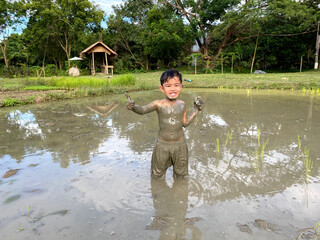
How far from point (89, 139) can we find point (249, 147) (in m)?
2.38

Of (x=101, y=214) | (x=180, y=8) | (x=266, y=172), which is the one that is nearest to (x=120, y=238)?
(x=101, y=214)

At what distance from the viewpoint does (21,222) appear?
5.71 feet

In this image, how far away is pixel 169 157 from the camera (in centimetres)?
234

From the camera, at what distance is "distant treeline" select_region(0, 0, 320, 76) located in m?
17.1

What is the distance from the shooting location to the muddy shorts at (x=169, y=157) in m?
2.31

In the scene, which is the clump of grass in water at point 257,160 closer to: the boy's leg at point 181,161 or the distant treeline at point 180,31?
the boy's leg at point 181,161

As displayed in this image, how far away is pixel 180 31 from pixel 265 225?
2004cm

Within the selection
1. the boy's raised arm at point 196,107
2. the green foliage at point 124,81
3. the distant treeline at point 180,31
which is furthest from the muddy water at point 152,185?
the distant treeline at point 180,31

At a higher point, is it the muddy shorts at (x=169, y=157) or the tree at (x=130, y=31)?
the tree at (x=130, y=31)

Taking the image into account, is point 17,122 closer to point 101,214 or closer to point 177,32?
point 101,214

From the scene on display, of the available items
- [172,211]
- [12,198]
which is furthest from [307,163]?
[12,198]

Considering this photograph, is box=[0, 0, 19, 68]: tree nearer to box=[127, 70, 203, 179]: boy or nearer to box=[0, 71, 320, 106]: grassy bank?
box=[0, 71, 320, 106]: grassy bank

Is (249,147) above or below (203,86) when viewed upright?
below

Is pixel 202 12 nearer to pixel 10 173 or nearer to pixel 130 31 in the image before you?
pixel 130 31
